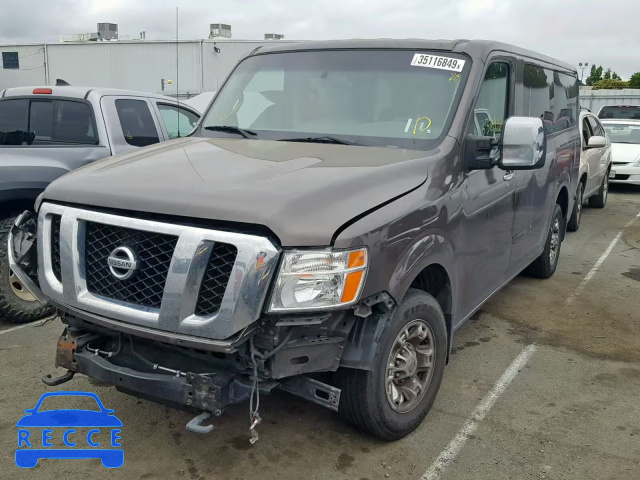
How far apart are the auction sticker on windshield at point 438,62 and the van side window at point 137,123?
3192 millimetres

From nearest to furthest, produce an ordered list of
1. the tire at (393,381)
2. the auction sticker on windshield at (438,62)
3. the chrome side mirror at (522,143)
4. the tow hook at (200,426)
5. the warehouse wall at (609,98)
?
the tow hook at (200,426) < the tire at (393,381) < the chrome side mirror at (522,143) < the auction sticker on windshield at (438,62) < the warehouse wall at (609,98)

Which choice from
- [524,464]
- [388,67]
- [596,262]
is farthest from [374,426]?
[596,262]

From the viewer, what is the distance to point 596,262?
7848 millimetres

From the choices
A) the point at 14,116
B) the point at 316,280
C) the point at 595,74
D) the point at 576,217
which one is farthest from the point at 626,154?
the point at 595,74

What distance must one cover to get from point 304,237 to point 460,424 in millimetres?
1773

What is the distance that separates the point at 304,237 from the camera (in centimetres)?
273

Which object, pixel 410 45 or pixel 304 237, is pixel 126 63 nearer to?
pixel 410 45

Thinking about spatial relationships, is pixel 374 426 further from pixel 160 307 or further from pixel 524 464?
pixel 160 307

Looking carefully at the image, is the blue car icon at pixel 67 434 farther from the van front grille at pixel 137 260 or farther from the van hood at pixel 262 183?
the van hood at pixel 262 183

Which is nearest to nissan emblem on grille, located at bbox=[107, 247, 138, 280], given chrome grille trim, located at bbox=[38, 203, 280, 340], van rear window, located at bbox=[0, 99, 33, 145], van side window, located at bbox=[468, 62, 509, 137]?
chrome grille trim, located at bbox=[38, 203, 280, 340]

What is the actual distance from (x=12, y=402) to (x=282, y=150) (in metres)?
2.31

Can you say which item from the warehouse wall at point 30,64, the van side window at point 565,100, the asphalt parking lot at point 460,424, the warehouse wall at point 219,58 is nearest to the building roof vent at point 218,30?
the van side window at point 565,100

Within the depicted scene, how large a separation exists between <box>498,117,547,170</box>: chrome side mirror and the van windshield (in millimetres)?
366

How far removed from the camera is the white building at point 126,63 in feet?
92.8
